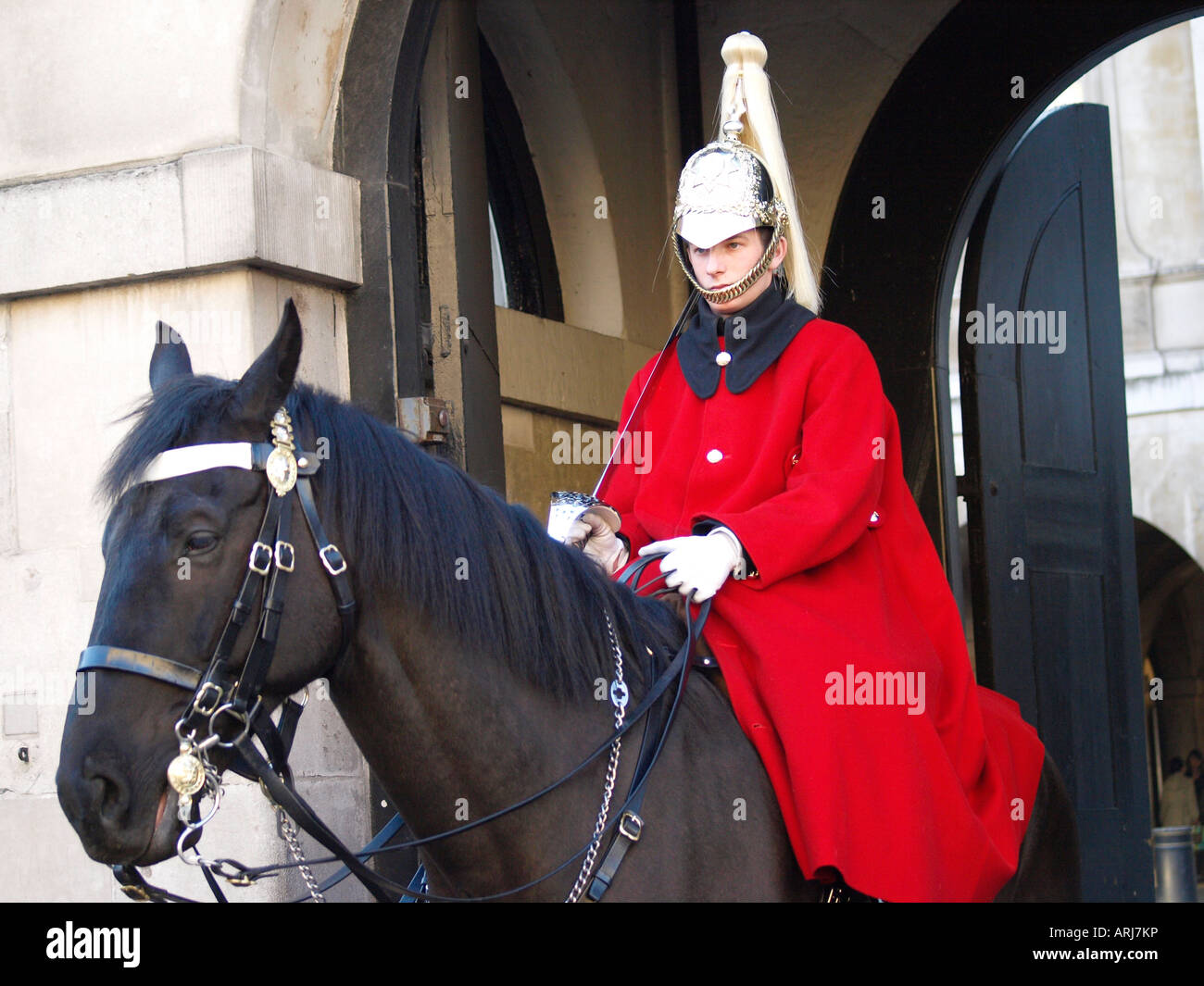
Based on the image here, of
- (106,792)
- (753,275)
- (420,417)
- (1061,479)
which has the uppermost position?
(753,275)

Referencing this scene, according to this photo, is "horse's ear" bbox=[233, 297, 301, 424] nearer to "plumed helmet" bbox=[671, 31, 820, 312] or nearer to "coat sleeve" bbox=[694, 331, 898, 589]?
"coat sleeve" bbox=[694, 331, 898, 589]

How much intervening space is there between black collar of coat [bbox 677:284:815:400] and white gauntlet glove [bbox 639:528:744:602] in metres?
0.46

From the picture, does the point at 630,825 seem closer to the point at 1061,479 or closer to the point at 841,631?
the point at 841,631

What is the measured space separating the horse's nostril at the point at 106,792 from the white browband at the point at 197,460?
424 mm

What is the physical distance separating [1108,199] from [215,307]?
4.19 m

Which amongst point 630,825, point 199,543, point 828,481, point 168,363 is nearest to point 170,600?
point 199,543

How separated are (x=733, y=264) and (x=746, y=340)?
0.16 metres

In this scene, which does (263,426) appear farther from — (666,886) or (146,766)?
(666,886)

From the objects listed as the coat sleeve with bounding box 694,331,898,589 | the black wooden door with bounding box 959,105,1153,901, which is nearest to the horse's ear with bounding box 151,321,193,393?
the coat sleeve with bounding box 694,331,898,589

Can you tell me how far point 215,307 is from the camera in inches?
151

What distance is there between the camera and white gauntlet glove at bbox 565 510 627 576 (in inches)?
127

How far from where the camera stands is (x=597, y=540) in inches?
128

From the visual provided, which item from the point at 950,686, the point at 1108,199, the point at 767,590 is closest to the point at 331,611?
the point at 767,590

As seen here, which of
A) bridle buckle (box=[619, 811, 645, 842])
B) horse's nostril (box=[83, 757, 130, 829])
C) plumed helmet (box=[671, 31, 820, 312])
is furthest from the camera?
plumed helmet (box=[671, 31, 820, 312])
